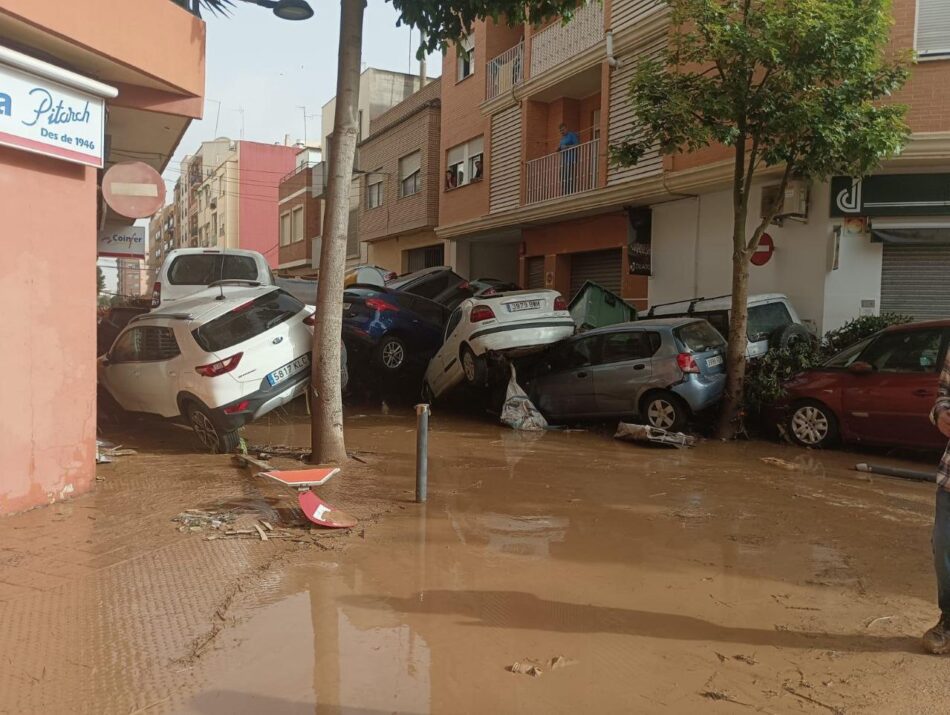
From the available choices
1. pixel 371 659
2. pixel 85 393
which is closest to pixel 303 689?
pixel 371 659

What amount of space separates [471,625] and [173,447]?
6.07 meters

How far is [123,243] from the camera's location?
13070 mm

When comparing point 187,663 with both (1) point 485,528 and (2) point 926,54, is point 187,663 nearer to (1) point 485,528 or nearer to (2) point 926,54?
(1) point 485,528

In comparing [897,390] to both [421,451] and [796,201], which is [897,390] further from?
[421,451]

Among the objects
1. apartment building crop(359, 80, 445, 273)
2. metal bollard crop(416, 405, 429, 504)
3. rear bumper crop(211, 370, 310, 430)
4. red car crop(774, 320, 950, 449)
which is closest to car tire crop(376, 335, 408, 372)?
rear bumper crop(211, 370, 310, 430)

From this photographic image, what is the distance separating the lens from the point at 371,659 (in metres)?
3.55

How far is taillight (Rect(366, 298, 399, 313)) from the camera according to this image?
1184 cm

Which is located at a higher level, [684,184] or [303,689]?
[684,184]

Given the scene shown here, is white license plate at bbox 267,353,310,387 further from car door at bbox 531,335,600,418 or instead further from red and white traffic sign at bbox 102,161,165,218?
car door at bbox 531,335,600,418

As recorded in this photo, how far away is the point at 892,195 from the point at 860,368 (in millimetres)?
4359

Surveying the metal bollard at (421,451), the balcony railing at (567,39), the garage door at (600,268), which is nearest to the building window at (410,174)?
the balcony railing at (567,39)

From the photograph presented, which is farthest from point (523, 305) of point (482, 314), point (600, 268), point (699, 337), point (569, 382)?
point (600, 268)

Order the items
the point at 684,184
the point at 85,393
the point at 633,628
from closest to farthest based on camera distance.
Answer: the point at 633,628
the point at 85,393
the point at 684,184

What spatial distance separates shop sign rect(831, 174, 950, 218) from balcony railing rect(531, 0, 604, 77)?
7.00m
